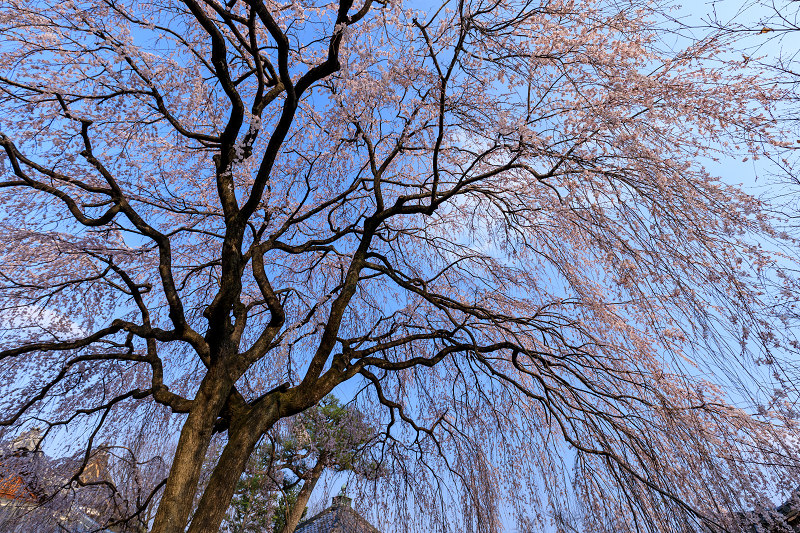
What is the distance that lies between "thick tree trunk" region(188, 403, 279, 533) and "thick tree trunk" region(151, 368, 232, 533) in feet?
0.40

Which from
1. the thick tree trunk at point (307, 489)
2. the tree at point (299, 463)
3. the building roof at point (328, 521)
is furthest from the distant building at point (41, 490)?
the building roof at point (328, 521)

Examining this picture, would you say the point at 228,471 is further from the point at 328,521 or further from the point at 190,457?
the point at 328,521

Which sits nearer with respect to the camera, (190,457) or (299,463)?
(190,457)

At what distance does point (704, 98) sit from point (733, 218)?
975 mm

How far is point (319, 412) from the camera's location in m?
11.6

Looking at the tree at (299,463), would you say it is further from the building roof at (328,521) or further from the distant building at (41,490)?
the distant building at (41,490)

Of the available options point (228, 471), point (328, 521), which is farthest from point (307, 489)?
point (228, 471)

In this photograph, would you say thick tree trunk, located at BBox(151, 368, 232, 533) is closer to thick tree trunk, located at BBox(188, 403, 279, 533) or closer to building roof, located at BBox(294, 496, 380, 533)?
thick tree trunk, located at BBox(188, 403, 279, 533)

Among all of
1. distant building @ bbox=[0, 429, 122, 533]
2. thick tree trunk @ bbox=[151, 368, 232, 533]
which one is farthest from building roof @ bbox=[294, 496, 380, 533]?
thick tree trunk @ bbox=[151, 368, 232, 533]

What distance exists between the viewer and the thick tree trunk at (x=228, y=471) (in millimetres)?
3625

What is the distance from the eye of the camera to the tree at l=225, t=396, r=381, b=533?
21.2ft

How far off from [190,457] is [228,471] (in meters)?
0.36

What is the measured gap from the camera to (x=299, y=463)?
11.2 metres

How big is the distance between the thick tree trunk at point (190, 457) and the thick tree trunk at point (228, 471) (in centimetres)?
12
